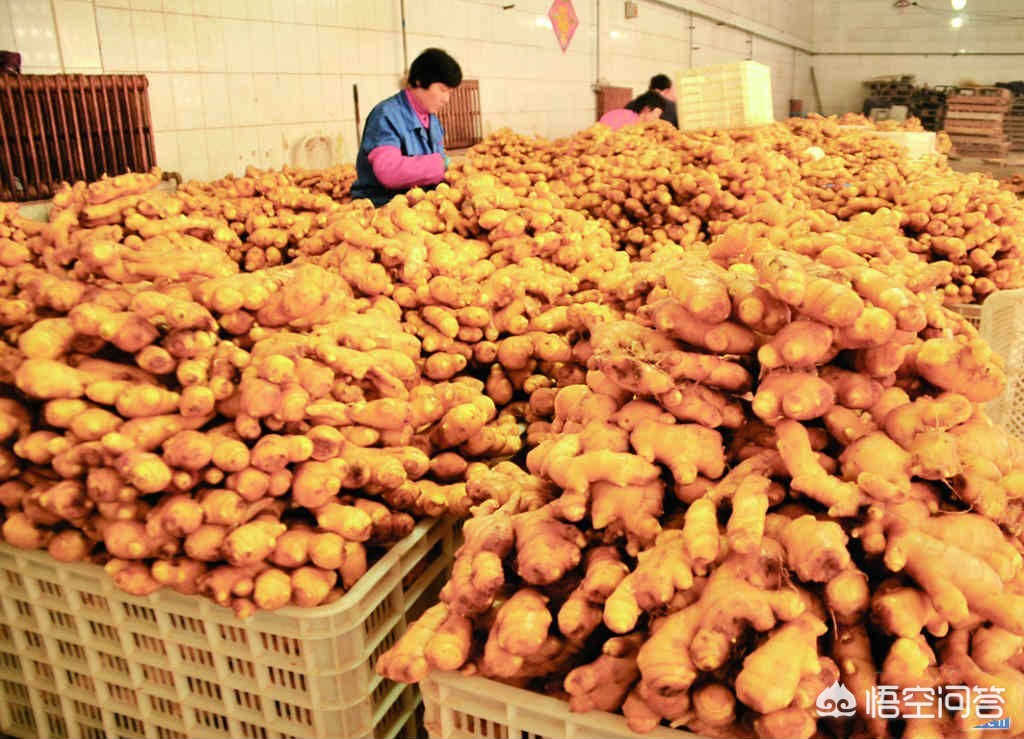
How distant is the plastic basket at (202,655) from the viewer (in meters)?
1.25

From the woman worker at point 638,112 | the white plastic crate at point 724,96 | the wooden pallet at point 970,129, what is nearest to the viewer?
the white plastic crate at point 724,96

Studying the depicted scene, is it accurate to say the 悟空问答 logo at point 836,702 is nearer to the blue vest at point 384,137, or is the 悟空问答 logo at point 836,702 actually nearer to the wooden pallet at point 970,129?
the blue vest at point 384,137

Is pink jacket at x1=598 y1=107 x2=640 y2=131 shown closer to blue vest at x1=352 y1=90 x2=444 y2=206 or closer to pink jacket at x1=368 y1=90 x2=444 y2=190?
blue vest at x1=352 y1=90 x2=444 y2=206

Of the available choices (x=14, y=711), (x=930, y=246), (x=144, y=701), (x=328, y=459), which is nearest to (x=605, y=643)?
(x=328, y=459)

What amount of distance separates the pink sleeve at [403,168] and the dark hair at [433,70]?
0.38 metres

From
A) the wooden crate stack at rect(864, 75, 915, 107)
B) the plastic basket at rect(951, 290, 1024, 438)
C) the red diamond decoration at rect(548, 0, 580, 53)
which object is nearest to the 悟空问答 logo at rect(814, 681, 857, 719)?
the plastic basket at rect(951, 290, 1024, 438)

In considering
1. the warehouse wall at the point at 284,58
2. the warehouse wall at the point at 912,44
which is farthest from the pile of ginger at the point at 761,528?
the warehouse wall at the point at 912,44

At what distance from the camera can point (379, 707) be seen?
4.39 ft

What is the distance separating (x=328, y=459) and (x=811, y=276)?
0.86m

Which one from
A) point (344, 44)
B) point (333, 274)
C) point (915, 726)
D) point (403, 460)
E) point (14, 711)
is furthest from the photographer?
point (344, 44)

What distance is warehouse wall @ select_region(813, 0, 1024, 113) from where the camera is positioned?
15.5m

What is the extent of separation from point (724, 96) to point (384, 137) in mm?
2359

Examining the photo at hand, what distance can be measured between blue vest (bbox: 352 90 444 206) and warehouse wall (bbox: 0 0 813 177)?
1.46 metres

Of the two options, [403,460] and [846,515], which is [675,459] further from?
[403,460]
